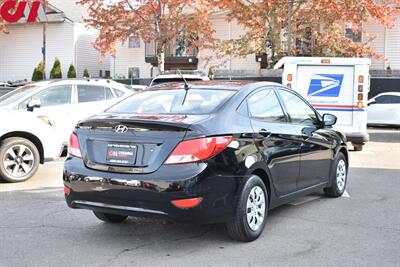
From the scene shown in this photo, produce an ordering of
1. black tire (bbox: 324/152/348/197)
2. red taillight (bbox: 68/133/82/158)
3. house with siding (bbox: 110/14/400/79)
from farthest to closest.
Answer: house with siding (bbox: 110/14/400/79) < black tire (bbox: 324/152/348/197) < red taillight (bbox: 68/133/82/158)

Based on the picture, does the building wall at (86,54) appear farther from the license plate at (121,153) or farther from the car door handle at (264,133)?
the license plate at (121,153)

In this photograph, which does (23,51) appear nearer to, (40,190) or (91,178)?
(40,190)

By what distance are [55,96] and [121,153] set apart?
21.4 ft

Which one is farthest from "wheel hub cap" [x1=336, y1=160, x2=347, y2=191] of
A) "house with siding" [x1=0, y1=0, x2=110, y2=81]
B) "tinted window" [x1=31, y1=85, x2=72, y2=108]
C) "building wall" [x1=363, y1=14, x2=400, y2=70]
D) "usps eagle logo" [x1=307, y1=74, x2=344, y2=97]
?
"house with siding" [x1=0, y1=0, x2=110, y2=81]

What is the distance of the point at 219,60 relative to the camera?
29.6 metres

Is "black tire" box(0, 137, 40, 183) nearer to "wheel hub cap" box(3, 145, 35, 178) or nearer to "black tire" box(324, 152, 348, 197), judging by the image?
"wheel hub cap" box(3, 145, 35, 178)

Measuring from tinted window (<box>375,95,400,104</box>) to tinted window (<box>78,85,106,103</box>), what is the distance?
458 inches

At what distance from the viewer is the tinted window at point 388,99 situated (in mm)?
20062

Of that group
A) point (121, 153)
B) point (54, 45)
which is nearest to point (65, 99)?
point (121, 153)

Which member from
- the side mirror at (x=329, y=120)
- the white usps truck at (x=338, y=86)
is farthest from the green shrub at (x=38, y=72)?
the side mirror at (x=329, y=120)

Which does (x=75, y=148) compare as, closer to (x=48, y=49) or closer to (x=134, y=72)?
(x=134, y=72)

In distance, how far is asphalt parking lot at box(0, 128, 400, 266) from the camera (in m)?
5.16

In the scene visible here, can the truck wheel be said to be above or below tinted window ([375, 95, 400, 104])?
below

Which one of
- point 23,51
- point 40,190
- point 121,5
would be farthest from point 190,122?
point 23,51
